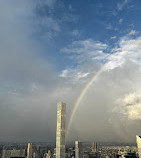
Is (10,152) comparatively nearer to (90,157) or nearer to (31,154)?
(31,154)

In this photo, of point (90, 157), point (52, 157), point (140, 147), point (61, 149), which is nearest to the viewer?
point (140, 147)

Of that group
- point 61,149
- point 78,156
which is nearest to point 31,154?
point 78,156

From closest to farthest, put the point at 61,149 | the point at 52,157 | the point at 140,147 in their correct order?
1. the point at 140,147
2. the point at 61,149
3. the point at 52,157

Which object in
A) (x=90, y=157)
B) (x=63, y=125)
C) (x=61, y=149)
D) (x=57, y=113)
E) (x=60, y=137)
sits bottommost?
(x=90, y=157)

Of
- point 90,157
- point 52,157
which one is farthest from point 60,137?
point 90,157

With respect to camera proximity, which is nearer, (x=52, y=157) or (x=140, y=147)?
(x=140, y=147)

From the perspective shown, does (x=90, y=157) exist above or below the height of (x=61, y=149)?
below

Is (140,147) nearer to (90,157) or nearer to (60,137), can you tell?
(60,137)
